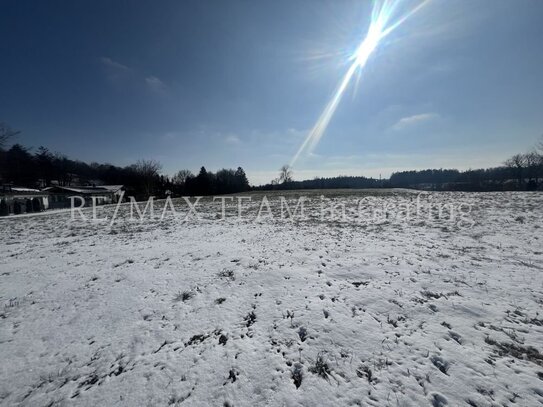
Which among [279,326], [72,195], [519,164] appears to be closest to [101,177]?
[72,195]

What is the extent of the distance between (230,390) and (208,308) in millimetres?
2357

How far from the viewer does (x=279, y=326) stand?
4.64m

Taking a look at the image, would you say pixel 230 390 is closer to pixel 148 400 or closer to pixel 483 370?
pixel 148 400

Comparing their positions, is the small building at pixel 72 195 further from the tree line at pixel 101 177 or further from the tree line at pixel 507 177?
the tree line at pixel 507 177

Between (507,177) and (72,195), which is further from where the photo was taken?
(507,177)

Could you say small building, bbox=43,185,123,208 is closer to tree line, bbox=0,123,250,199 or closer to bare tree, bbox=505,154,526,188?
tree line, bbox=0,123,250,199

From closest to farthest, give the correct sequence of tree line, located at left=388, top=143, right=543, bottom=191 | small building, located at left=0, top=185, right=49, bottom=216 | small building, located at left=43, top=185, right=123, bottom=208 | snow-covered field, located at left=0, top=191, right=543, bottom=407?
snow-covered field, located at left=0, top=191, right=543, bottom=407 < small building, located at left=0, top=185, right=49, bottom=216 < small building, located at left=43, top=185, right=123, bottom=208 < tree line, located at left=388, top=143, right=543, bottom=191

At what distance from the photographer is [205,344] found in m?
4.22

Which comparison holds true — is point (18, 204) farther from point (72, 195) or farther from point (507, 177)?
point (507, 177)

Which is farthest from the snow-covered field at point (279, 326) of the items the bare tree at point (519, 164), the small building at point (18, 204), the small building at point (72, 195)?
the bare tree at point (519, 164)

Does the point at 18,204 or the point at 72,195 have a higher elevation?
the point at 72,195

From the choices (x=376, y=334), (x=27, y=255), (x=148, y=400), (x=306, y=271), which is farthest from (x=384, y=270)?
(x=27, y=255)

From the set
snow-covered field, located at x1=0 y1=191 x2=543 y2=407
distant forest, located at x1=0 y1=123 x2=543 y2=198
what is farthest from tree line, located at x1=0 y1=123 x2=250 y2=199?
snow-covered field, located at x1=0 y1=191 x2=543 y2=407

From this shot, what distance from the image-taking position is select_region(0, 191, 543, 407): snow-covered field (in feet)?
10.7
